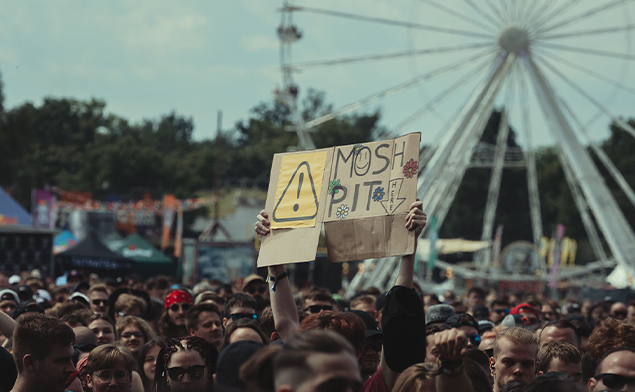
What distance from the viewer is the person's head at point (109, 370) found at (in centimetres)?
510

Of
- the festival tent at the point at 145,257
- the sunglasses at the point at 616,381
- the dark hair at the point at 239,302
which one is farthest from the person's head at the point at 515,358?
the festival tent at the point at 145,257

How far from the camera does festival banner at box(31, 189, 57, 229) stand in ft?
137

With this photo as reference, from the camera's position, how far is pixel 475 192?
78.1 m

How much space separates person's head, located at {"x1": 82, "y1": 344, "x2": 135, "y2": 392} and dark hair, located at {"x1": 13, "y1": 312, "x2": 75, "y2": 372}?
57cm

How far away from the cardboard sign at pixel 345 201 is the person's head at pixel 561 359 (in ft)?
5.39

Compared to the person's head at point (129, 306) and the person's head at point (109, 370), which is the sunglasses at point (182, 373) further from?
the person's head at point (129, 306)

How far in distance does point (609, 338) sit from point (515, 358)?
834mm

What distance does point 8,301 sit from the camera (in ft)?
28.6

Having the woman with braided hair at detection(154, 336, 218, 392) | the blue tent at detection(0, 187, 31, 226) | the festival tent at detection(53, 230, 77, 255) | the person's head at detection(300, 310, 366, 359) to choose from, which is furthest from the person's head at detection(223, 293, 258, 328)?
the festival tent at detection(53, 230, 77, 255)

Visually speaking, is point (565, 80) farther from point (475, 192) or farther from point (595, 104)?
point (475, 192)

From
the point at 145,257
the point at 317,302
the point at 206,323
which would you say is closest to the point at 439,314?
the point at 317,302

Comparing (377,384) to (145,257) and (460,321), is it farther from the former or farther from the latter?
(145,257)

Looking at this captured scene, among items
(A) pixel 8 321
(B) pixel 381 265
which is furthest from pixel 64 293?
(B) pixel 381 265

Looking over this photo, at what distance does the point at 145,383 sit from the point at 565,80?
78.9 ft
